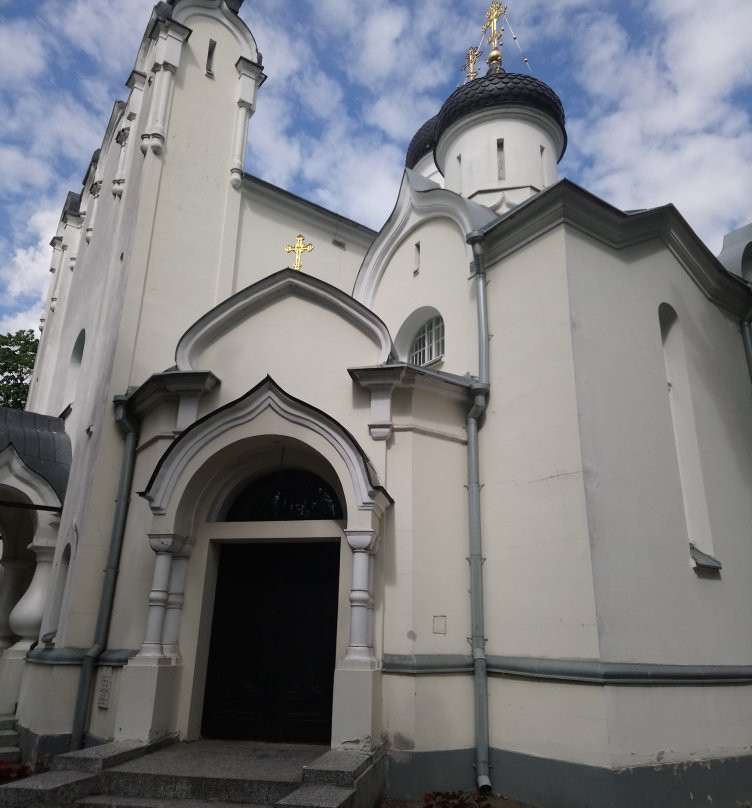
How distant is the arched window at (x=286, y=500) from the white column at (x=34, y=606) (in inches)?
137

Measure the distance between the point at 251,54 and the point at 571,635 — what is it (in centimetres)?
1136

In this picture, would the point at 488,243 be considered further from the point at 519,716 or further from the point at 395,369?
the point at 519,716

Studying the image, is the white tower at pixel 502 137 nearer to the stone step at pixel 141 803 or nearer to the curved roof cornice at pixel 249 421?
the curved roof cornice at pixel 249 421

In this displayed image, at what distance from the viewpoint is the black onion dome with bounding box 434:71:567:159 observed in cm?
1222

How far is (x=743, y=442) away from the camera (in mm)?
8812

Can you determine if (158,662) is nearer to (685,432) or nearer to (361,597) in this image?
(361,597)

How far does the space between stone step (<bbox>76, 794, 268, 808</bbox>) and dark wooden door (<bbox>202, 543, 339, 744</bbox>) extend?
179 centimetres

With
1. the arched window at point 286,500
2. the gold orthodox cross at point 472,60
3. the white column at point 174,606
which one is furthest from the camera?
the gold orthodox cross at point 472,60

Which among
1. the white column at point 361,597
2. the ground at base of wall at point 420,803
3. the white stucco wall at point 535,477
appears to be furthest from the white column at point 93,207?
the ground at base of wall at point 420,803

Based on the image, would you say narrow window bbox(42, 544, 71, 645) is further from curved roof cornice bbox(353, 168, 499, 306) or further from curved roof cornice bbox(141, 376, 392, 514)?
curved roof cornice bbox(353, 168, 499, 306)

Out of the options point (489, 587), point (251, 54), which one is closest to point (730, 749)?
point (489, 587)

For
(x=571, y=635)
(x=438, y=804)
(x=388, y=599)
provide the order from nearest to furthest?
(x=438, y=804)
(x=571, y=635)
(x=388, y=599)

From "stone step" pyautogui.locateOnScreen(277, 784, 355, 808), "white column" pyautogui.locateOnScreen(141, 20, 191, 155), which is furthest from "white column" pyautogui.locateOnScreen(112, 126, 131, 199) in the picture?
"stone step" pyautogui.locateOnScreen(277, 784, 355, 808)

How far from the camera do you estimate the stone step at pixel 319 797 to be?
459 cm
